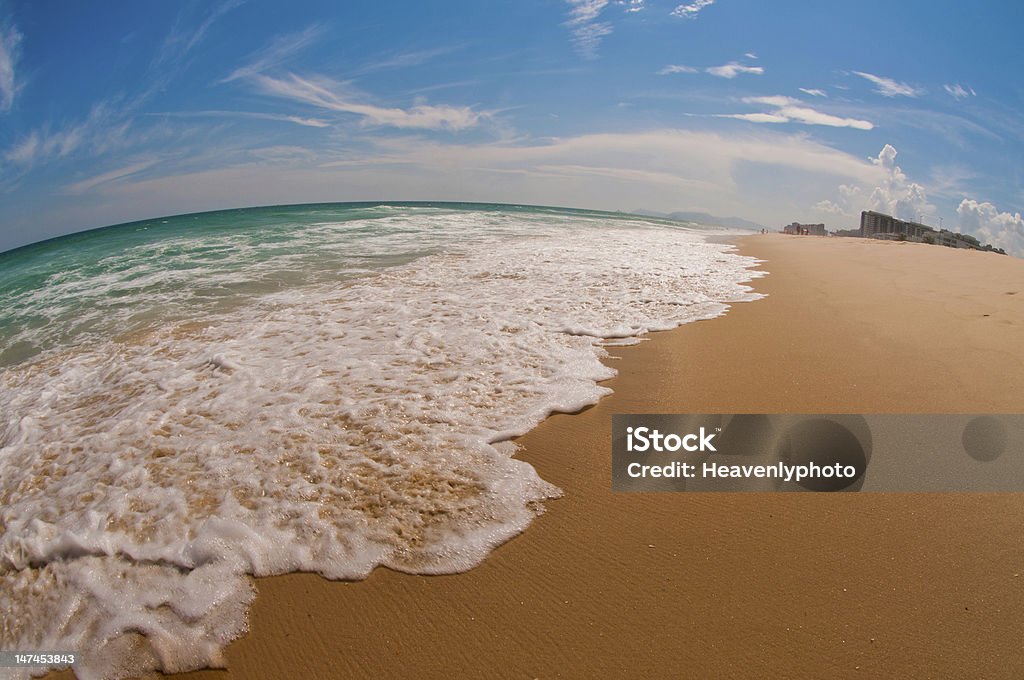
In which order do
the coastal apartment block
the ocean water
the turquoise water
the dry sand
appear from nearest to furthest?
the dry sand
the ocean water
the turquoise water
the coastal apartment block

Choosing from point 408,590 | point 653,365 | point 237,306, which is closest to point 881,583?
point 408,590

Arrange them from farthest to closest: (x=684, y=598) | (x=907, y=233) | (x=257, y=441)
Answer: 1. (x=907, y=233)
2. (x=257, y=441)
3. (x=684, y=598)

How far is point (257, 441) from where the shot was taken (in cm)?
290

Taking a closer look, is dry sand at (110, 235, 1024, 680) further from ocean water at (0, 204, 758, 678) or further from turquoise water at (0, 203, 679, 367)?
turquoise water at (0, 203, 679, 367)

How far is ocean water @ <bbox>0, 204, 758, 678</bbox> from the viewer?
1950mm

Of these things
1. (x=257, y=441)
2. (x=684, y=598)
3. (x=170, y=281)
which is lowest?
(x=684, y=598)

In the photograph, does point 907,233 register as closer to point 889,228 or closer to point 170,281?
point 889,228

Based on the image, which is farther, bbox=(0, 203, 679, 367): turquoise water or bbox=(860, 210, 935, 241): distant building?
bbox=(860, 210, 935, 241): distant building

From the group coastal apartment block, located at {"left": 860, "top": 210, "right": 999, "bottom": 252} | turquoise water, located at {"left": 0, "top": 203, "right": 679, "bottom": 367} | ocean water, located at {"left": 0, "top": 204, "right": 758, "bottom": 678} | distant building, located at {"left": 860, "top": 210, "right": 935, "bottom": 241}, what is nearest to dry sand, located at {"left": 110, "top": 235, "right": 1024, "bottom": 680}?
ocean water, located at {"left": 0, "top": 204, "right": 758, "bottom": 678}

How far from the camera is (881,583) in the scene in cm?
175

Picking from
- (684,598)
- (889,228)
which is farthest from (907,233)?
(684,598)

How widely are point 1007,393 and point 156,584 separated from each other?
493cm

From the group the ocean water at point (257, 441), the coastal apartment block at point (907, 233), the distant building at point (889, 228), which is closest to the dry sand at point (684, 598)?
the ocean water at point (257, 441)

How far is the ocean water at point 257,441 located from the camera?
6.40 ft
